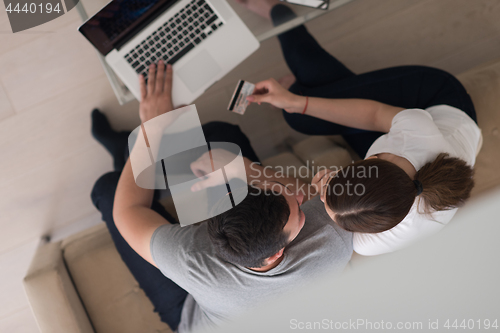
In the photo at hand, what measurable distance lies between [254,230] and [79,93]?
1.11 m

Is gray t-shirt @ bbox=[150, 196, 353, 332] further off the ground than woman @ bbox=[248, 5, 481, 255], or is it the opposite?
woman @ bbox=[248, 5, 481, 255]

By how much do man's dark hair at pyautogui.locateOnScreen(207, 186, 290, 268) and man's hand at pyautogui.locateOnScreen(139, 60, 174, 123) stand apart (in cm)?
44

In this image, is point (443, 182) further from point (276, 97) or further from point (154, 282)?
point (154, 282)

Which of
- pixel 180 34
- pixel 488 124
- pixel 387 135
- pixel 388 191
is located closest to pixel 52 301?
pixel 180 34

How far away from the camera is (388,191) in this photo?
0.72 metres

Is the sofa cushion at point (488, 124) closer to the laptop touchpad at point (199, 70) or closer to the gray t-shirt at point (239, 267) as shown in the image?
the gray t-shirt at point (239, 267)

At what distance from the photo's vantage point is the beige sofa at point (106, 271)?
1.01 meters

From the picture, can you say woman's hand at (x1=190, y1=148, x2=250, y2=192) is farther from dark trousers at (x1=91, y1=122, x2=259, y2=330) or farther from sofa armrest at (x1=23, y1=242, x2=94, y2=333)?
sofa armrest at (x1=23, y1=242, x2=94, y2=333)

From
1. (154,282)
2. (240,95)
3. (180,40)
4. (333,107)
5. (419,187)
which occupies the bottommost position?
(154,282)

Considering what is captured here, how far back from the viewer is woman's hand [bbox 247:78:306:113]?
1081mm

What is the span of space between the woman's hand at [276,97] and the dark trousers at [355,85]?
105mm

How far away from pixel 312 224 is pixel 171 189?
0.57 meters

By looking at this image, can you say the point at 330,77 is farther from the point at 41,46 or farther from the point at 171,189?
the point at 41,46

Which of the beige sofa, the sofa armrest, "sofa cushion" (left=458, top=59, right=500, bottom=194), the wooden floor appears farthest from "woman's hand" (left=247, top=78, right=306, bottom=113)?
the sofa armrest
